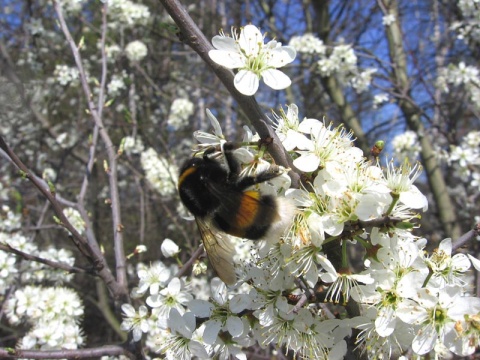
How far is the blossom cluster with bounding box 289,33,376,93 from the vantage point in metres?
5.31

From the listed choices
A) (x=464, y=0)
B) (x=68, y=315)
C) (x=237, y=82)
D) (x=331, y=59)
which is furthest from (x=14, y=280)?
(x=464, y=0)

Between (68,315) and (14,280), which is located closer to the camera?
(68,315)

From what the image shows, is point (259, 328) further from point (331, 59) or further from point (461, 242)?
point (331, 59)

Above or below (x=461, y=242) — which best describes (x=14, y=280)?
below

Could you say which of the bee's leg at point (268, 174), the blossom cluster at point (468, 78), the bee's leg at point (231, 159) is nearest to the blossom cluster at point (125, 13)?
the blossom cluster at point (468, 78)

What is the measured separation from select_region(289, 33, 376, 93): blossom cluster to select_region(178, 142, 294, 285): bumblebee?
4143 mm

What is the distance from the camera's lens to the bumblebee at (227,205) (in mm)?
1353

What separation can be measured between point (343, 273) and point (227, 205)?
40 cm

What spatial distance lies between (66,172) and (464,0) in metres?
6.62

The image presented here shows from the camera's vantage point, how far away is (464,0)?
4.50m

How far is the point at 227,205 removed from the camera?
1.43 m

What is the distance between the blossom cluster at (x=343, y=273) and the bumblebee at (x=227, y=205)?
0.15 feet

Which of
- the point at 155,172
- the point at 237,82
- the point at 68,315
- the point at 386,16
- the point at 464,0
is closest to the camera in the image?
the point at 237,82

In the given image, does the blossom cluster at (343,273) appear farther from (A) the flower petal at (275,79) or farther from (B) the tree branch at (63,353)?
(B) the tree branch at (63,353)
